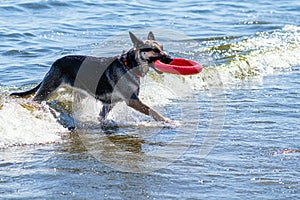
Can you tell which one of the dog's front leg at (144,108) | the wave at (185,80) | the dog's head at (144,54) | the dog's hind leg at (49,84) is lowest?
the wave at (185,80)

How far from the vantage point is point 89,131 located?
832cm

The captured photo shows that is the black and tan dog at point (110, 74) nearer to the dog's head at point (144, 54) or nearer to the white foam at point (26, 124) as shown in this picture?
the dog's head at point (144, 54)

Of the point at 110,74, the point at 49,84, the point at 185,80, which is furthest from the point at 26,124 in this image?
the point at 185,80

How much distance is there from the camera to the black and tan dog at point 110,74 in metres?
8.43

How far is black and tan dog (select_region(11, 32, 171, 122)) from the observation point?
27.7 feet

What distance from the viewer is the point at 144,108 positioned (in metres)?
8.62

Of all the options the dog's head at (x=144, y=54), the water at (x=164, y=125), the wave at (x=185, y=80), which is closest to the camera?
the water at (x=164, y=125)

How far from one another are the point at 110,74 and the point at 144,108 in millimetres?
669

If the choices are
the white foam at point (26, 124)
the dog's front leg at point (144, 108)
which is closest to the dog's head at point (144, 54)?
the dog's front leg at point (144, 108)

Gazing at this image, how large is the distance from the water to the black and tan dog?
0.84 ft

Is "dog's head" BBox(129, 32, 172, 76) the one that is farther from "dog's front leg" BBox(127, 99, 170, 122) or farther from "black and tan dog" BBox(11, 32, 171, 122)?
"dog's front leg" BBox(127, 99, 170, 122)

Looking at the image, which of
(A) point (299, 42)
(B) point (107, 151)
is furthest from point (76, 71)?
(A) point (299, 42)

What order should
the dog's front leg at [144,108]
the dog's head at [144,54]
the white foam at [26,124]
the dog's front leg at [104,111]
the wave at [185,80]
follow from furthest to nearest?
the dog's front leg at [104,111]
the dog's front leg at [144,108]
the dog's head at [144,54]
the wave at [185,80]
the white foam at [26,124]

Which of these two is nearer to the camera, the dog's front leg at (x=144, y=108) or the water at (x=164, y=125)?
the water at (x=164, y=125)
